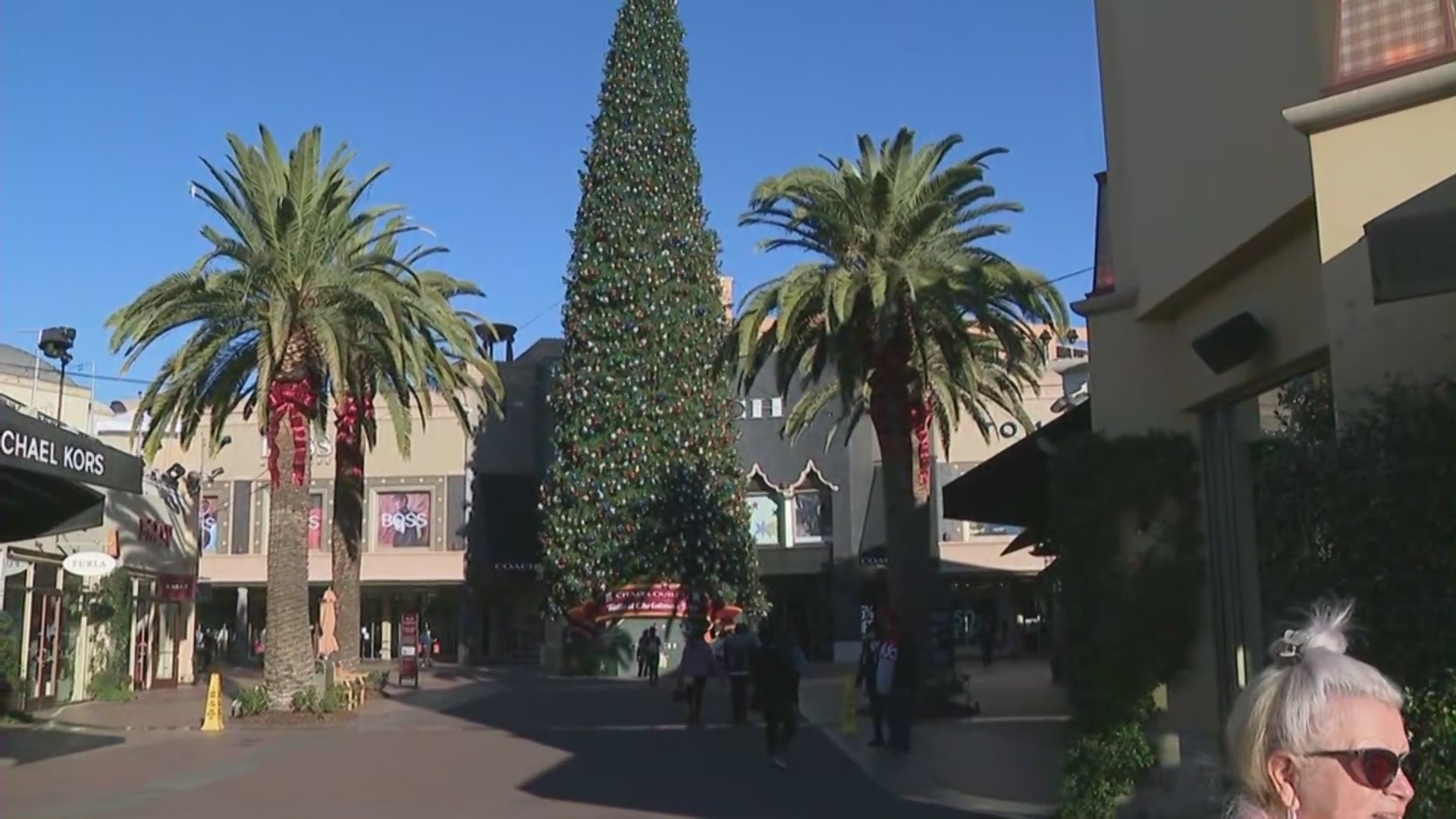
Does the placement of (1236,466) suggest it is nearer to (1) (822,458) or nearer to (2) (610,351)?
(2) (610,351)

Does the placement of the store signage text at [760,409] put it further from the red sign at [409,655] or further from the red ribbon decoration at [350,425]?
the red ribbon decoration at [350,425]

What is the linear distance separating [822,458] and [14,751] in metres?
34.2

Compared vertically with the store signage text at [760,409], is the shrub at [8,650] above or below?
below

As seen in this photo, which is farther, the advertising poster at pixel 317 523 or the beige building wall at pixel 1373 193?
the advertising poster at pixel 317 523

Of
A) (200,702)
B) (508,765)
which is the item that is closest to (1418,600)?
(508,765)

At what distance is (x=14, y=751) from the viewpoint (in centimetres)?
1912

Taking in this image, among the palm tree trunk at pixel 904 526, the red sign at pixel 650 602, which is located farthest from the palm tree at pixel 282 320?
the red sign at pixel 650 602

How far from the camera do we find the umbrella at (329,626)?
28.2 meters

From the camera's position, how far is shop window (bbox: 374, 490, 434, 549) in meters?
50.9

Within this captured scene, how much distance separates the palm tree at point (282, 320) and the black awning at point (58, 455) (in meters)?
7.69

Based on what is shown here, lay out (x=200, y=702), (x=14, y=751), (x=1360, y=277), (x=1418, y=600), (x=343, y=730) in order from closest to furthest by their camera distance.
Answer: (x=1418, y=600) → (x=1360, y=277) → (x=14, y=751) → (x=343, y=730) → (x=200, y=702)

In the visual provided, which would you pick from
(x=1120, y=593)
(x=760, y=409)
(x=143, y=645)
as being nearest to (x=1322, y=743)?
(x=1120, y=593)

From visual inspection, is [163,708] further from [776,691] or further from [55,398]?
[776,691]

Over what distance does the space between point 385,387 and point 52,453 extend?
13.6 metres
